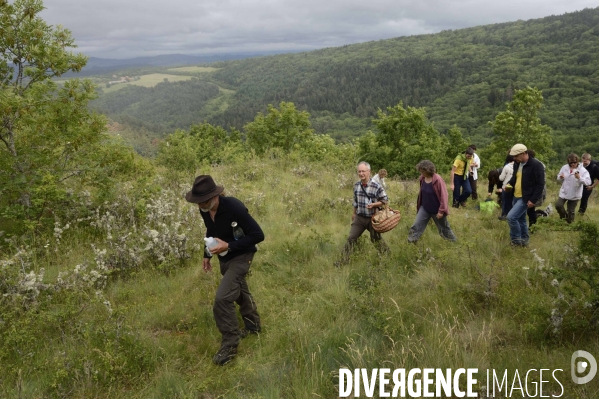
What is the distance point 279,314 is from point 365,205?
2.26 meters

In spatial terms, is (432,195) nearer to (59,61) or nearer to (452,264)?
(452,264)

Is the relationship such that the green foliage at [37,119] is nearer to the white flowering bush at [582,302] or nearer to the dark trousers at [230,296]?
the dark trousers at [230,296]

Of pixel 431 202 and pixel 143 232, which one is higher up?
pixel 431 202

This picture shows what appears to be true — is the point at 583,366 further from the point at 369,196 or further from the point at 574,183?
Result: the point at 574,183

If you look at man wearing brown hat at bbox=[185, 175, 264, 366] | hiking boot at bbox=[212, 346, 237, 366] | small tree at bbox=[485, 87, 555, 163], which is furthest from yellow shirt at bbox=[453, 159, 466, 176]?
small tree at bbox=[485, 87, 555, 163]

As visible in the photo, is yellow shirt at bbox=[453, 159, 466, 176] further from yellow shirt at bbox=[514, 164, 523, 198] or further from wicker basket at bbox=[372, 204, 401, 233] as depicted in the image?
wicker basket at bbox=[372, 204, 401, 233]

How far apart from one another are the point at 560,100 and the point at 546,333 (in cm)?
13284

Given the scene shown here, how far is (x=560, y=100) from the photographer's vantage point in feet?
351

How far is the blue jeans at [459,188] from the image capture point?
390 inches

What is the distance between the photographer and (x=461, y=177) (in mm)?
9844

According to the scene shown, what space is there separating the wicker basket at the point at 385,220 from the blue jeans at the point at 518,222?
2.18 meters

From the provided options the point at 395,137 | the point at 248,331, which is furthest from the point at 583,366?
the point at 395,137
